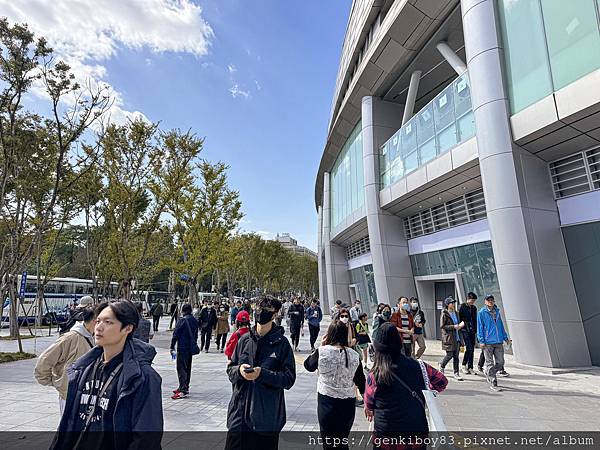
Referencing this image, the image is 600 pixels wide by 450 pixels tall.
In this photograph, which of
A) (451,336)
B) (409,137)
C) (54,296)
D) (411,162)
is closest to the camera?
(451,336)

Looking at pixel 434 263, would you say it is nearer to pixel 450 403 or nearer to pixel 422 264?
pixel 422 264

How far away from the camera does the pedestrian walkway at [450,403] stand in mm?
5094

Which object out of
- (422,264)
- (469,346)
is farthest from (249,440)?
(422,264)

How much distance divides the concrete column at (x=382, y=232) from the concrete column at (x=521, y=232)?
7.00 m


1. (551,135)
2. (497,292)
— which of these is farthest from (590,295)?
(551,135)

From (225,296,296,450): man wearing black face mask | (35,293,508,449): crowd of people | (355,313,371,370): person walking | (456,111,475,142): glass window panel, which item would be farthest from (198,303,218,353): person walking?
(456,111,475,142): glass window panel

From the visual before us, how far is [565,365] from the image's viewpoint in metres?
8.63

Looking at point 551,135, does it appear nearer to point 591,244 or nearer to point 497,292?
point 591,244

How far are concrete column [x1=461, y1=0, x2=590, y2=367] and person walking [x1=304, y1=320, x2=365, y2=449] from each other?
7405 mm

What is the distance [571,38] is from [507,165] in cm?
316

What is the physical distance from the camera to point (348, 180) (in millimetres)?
23281

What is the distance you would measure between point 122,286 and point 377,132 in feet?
48.0

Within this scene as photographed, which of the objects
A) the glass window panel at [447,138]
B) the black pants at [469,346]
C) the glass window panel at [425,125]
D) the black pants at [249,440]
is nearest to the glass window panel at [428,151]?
the glass window panel at [425,125]

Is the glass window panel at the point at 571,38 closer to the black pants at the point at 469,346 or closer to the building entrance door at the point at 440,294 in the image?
the black pants at the point at 469,346
